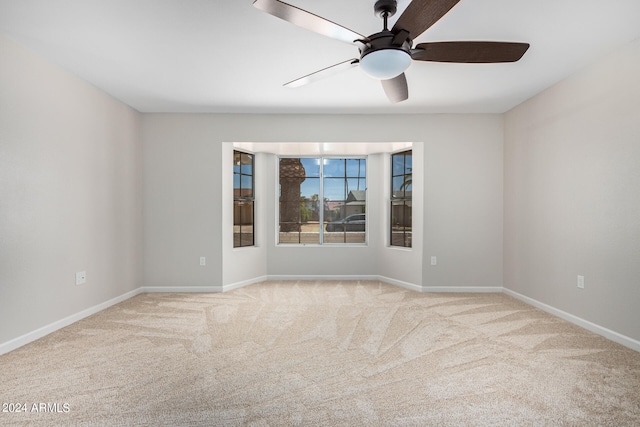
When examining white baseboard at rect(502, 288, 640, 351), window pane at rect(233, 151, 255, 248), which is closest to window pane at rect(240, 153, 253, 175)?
window pane at rect(233, 151, 255, 248)

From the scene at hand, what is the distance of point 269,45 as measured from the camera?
8.59ft

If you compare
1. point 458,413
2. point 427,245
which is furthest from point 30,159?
point 427,245

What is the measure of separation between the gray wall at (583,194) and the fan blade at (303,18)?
2.41 metres

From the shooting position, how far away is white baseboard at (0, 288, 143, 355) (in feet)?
8.36

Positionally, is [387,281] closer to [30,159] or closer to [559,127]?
[559,127]

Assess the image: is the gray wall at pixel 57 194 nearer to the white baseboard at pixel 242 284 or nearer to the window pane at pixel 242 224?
the white baseboard at pixel 242 284

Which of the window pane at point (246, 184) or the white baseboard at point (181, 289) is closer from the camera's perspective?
the white baseboard at point (181, 289)

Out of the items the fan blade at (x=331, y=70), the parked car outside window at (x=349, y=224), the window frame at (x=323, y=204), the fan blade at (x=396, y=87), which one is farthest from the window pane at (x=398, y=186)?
the fan blade at (x=331, y=70)

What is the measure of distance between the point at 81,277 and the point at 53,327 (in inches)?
20.4

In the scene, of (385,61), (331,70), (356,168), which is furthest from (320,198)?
(385,61)

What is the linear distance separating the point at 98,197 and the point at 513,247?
4.86 m

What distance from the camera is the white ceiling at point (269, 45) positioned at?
2.14 meters

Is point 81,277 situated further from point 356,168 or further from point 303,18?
point 356,168

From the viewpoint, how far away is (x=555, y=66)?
2.98 metres
